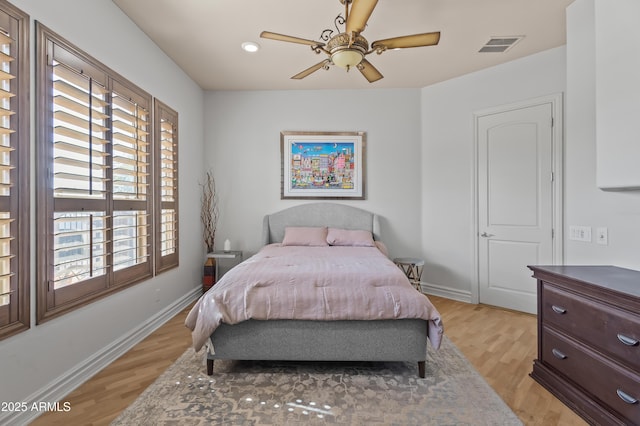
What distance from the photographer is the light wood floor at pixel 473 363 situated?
175cm

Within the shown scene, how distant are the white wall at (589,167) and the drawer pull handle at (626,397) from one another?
926mm

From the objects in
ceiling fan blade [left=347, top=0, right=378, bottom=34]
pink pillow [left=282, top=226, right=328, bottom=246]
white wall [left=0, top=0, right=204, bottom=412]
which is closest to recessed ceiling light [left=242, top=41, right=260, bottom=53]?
white wall [left=0, top=0, right=204, bottom=412]

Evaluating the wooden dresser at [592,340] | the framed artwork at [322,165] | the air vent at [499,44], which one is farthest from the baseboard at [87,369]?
the air vent at [499,44]

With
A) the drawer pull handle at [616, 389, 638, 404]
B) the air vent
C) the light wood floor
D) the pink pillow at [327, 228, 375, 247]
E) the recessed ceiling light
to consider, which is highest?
the air vent

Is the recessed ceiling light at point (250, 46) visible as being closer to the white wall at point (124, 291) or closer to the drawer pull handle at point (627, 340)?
the white wall at point (124, 291)

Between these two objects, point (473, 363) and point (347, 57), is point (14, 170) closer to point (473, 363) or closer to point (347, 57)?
point (347, 57)

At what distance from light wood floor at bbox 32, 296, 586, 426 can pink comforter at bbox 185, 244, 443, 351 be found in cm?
54

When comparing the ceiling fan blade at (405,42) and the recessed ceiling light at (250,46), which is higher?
the recessed ceiling light at (250,46)

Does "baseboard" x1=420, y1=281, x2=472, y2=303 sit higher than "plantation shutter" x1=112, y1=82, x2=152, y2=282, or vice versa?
"plantation shutter" x1=112, y1=82, x2=152, y2=282

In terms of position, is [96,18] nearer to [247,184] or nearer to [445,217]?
[247,184]

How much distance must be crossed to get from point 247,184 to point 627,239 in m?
3.96

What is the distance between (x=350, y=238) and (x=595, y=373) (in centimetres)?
251

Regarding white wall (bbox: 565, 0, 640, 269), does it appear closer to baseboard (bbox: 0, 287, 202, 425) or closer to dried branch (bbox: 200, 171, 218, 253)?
baseboard (bbox: 0, 287, 202, 425)

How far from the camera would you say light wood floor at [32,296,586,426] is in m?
1.75
